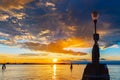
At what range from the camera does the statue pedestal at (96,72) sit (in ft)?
44.5

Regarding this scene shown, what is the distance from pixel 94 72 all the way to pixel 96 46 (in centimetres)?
143

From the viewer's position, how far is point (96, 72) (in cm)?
1384

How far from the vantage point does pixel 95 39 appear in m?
14.6

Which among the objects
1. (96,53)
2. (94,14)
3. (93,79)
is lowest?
(93,79)

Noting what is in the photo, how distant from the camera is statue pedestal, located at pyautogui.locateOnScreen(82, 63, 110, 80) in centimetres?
1357

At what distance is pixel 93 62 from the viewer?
1441 centimetres

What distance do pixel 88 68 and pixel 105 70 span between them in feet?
2.74

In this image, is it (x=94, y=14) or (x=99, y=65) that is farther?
(x=94, y=14)

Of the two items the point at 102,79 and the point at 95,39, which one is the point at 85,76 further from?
the point at 95,39

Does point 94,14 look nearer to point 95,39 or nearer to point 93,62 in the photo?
point 95,39

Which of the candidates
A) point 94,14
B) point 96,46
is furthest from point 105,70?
point 94,14

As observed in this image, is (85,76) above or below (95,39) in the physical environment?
below

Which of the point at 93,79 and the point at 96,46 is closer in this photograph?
the point at 93,79

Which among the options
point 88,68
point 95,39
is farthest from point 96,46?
point 88,68
